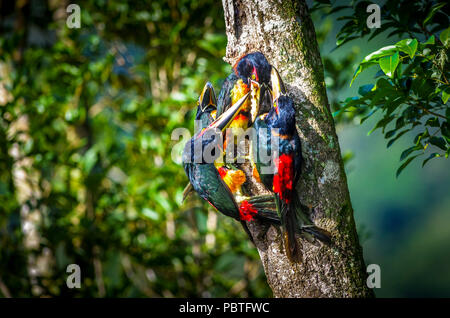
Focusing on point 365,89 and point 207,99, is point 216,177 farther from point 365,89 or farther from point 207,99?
point 365,89

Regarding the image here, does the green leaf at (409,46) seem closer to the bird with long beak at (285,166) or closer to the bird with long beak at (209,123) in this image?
the bird with long beak at (285,166)

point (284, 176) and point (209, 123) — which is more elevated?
point (209, 123)

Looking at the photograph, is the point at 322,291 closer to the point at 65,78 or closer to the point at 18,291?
the point at 18,291

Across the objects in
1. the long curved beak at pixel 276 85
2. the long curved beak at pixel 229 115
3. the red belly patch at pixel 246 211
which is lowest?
the red belly patch at pixel 246 211

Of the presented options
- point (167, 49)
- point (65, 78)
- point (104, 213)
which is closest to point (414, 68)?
point (167, 49)

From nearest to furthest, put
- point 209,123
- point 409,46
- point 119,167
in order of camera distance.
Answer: point 409,46
point 209,123
point 119,167

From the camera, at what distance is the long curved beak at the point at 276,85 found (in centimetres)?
59

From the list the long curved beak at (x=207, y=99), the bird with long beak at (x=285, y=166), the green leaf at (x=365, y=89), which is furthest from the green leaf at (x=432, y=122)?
the long curved beak at (x=207, y=99)

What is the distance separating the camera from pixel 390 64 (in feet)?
1.83

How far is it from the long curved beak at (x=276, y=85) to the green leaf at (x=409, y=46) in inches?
7.9

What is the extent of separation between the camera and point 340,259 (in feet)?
1.91

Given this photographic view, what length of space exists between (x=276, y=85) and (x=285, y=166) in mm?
149

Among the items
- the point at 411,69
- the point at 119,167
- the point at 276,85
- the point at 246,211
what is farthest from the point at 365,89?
the point at 119,167

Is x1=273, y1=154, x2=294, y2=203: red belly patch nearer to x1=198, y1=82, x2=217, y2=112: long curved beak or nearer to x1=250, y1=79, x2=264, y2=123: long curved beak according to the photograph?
x1=250, y1=79, x2=264, y2=123: long curved beak
